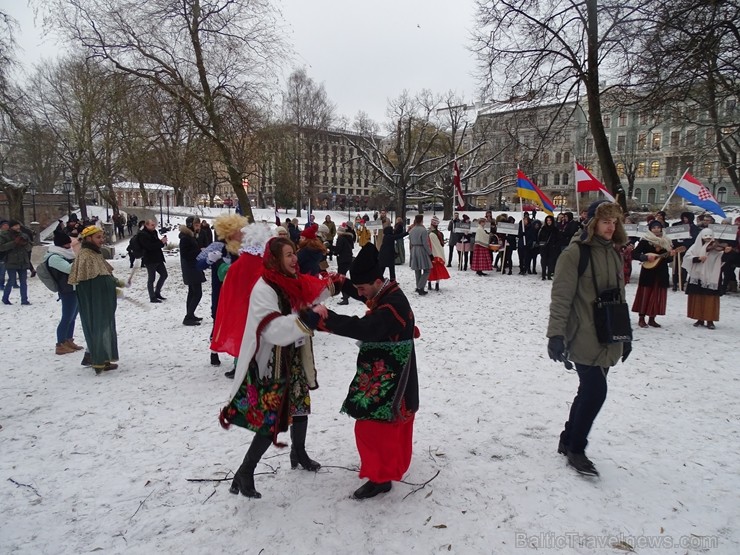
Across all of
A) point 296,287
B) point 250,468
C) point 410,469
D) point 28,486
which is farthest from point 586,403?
point 28,486

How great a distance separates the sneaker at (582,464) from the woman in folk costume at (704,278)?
5.73 m

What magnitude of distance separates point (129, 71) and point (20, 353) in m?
12.2

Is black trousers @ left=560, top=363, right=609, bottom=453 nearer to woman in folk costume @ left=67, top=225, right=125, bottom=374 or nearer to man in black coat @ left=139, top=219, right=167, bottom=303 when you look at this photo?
woman in folk costume @ left=67, top=225, right=125, bottom=374

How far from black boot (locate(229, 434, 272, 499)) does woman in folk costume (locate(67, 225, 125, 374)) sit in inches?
147

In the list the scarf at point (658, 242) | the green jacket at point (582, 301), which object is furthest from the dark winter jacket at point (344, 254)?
the green jacket at point (582, 301)

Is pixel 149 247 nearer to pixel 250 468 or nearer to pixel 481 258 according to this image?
pixel 250 468

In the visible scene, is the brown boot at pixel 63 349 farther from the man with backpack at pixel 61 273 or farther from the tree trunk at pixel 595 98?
the tree trunk at pixel 595 98

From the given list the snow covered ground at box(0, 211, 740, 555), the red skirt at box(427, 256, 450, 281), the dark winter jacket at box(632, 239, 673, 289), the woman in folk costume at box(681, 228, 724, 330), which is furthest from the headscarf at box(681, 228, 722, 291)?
the red skirt at box(427, 256, 450, 281)

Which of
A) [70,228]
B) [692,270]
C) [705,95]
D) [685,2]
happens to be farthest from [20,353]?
[705,95]

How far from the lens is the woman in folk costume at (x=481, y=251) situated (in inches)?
600

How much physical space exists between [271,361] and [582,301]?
2362 mm

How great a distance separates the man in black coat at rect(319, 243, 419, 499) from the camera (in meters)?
2.97

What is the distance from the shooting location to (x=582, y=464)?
3664mm

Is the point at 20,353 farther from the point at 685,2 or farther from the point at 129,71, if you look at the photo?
the point at 685,2
